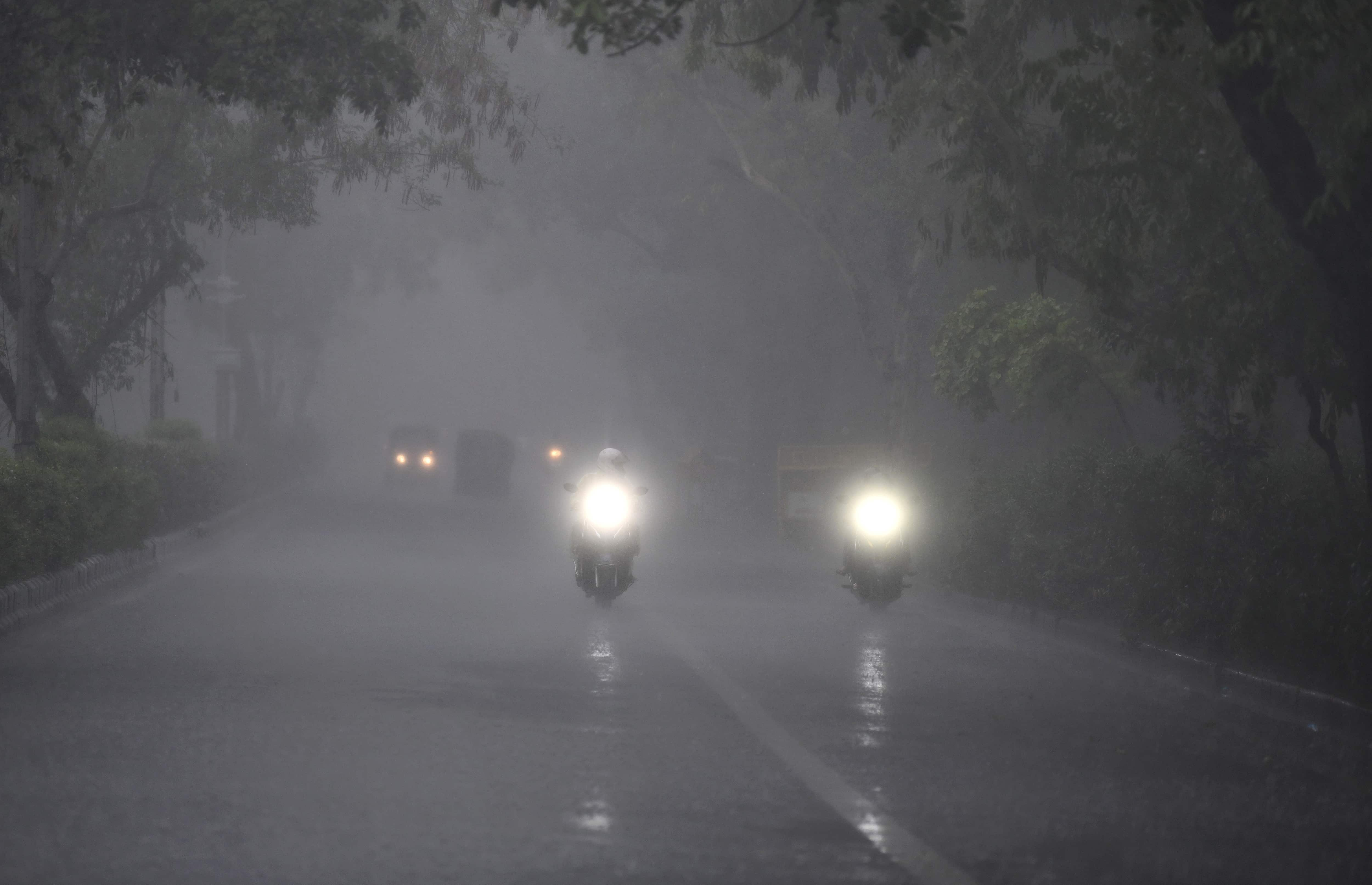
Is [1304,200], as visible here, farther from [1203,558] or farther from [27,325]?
[27,325]

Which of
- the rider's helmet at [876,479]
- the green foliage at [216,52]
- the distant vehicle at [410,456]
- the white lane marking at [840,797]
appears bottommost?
the white lane marking at [840,797]

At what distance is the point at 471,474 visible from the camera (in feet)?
176

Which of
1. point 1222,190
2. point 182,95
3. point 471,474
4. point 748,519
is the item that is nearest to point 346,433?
point 471,474

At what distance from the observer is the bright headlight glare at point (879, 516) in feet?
62.0

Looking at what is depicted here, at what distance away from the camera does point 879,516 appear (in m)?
19.0

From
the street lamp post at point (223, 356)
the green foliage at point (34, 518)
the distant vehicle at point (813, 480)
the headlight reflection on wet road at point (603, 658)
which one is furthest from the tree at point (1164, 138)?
the street lamp post at point (223, 356)

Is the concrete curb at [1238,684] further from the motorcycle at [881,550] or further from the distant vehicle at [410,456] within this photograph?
the distant vehicle at [410,456]

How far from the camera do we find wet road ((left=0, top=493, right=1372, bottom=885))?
269 inches

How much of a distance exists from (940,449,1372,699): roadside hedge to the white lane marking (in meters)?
4.02

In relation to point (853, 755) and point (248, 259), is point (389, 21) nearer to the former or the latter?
point (853, 755)

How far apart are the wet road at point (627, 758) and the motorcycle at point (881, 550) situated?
2.16 m

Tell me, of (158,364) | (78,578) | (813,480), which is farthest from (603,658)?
(158,364)

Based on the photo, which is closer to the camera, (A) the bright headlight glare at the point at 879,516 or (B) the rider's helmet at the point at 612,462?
(B) the rider's helmet at the point at 612,462

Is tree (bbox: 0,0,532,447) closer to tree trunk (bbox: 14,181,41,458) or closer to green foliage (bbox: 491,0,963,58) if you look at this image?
tree trunk (bbox: 14,181,41,458)
